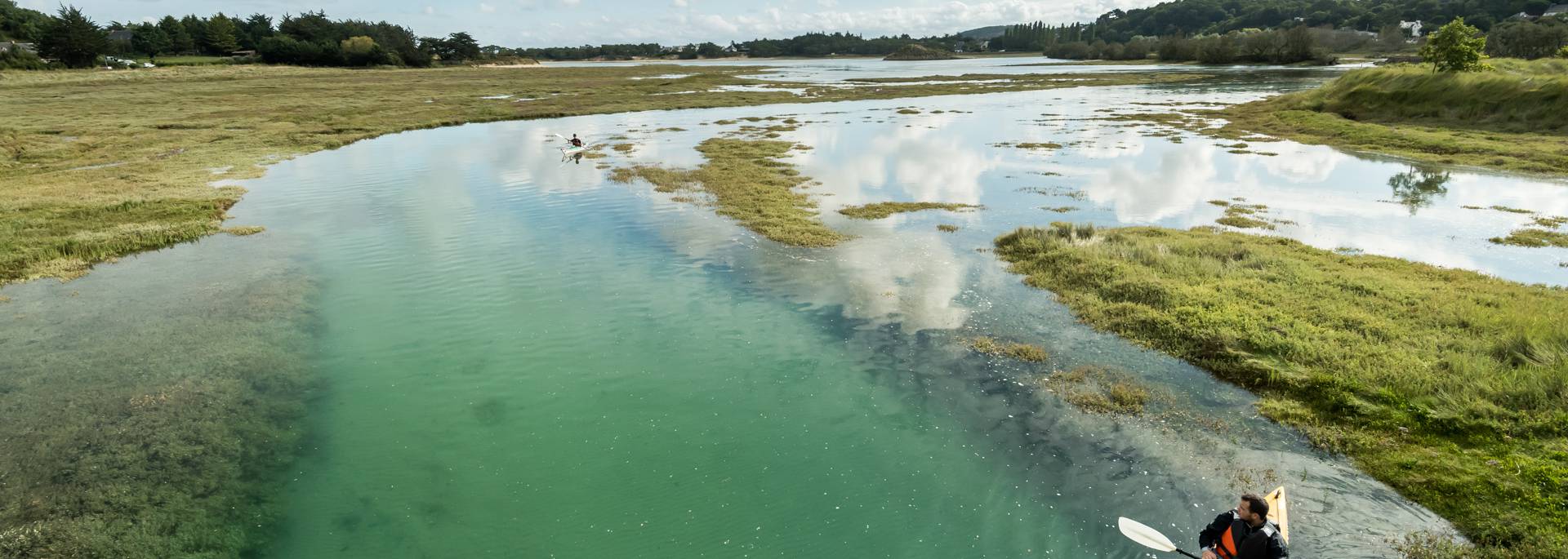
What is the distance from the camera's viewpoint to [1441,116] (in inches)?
2108

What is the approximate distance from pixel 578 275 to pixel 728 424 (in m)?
11.5

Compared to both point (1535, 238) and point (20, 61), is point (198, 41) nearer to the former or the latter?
point (20, 61)

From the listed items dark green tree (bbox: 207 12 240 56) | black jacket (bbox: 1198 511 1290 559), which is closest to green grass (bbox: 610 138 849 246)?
black jacket (bbox: 1198 511 1290 559)

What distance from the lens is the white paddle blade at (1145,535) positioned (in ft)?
31.5

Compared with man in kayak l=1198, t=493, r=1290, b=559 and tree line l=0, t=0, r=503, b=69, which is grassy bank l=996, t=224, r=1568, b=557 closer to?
man in kayak l=1198, t=493, r=1290, b=559

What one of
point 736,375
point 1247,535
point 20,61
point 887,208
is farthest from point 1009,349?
point 20,61

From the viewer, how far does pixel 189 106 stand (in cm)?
7738

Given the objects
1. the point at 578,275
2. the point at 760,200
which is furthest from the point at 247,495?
the point at 760,200

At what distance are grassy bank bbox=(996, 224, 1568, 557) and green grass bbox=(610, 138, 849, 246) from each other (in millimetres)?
9159

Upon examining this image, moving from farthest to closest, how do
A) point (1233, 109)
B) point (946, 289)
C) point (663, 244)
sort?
point (1233, 109), point (663, 244), point (946, 289)

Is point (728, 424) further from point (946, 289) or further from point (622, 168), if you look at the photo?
point (622, 168)

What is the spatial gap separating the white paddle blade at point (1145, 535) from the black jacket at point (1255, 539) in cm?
77

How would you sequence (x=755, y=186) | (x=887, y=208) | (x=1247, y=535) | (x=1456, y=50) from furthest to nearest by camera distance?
(x=1456, y=50), (x=755, y=186), (x=887, y=208), (x=1247, y=535)

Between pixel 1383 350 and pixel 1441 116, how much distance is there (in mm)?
56037
